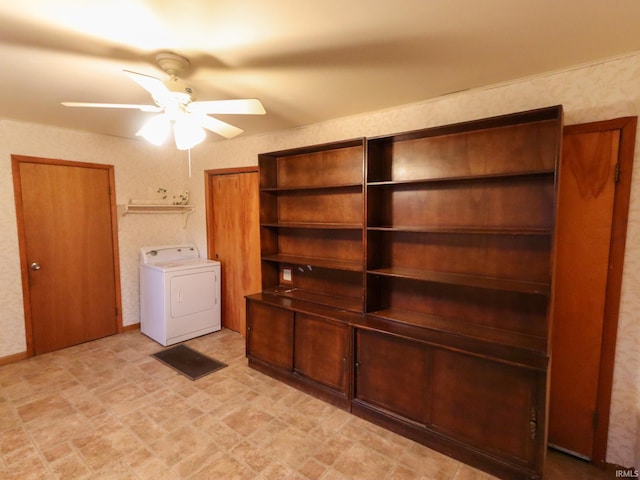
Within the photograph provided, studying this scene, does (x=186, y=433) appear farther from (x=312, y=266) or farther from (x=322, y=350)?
(x=312, y=266)

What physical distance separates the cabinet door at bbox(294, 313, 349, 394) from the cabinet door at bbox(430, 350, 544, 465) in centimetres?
70

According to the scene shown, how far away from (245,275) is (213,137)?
66.6 inches

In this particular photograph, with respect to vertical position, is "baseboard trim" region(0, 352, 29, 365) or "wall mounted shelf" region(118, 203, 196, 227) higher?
"wall mounted shelf" region(118, 203, 196, 227)

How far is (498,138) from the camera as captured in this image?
7.06 feet

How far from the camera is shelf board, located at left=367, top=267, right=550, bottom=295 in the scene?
1.93 metres

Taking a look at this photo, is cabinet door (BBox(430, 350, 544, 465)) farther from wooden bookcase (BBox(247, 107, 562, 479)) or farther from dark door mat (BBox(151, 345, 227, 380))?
dark door mat (BBox(151, 345, 227, 380))

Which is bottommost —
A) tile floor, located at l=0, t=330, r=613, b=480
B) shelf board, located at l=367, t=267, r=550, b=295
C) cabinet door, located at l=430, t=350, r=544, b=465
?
tile floor, located at l=0, t=330, r=613, b=480

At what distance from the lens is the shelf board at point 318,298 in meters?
2.74

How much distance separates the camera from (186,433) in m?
2.25

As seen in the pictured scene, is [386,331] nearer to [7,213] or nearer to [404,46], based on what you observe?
[404,46]

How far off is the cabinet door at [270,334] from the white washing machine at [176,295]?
3.59ft

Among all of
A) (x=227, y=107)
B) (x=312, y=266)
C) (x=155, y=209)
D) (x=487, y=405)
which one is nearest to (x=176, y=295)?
(x=155, y=209)

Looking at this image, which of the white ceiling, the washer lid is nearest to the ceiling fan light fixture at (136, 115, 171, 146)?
the white ceiling

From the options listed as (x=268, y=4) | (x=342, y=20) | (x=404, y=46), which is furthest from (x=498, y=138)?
(x=268, y=4)
